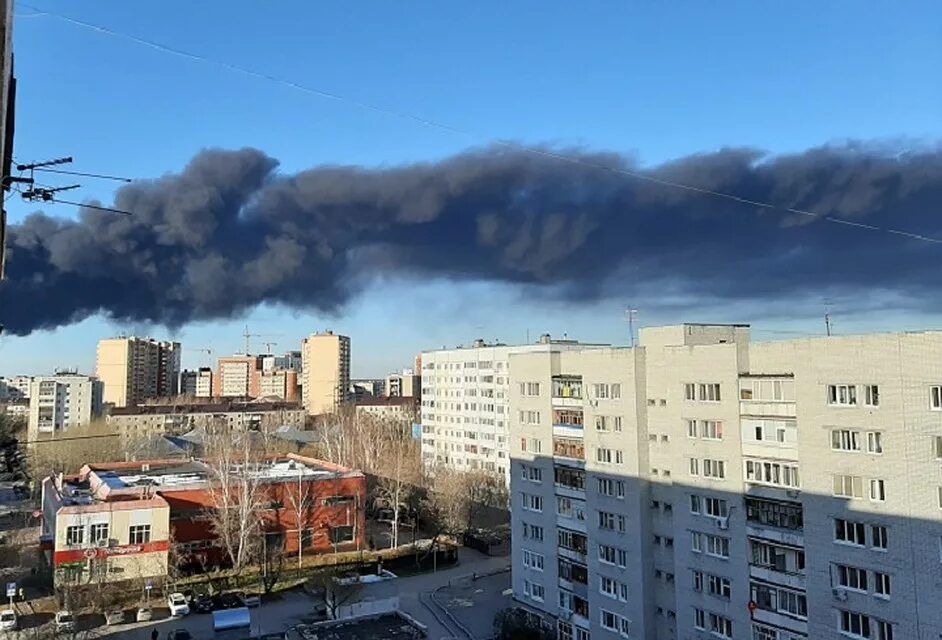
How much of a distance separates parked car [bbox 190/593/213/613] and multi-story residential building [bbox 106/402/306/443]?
37.7 m

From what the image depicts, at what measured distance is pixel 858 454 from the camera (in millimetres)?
15398

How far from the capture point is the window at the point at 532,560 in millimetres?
24000

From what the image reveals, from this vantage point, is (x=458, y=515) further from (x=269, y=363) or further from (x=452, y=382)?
(x=269, y=363)

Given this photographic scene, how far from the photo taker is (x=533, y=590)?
24.3m

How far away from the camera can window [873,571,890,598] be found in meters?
14.6

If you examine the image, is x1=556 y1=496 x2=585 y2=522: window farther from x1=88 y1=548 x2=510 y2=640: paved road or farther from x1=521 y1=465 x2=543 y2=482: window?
x1=88 y1=548 x2=510 y2=640: paved road

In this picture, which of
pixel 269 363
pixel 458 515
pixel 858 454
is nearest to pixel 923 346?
pixel 858 454

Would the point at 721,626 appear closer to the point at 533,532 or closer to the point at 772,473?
the point at 772,473

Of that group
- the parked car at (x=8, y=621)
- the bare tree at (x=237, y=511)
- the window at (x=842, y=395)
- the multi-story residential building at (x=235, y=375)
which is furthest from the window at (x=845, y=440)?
the multi-story residential building at (x=235, y=375)

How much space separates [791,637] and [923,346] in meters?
7.25

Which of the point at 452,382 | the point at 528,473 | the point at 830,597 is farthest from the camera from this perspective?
the point at 452,382

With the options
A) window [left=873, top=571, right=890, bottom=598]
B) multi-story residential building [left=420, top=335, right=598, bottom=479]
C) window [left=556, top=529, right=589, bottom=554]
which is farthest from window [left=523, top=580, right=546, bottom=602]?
multi-story residential building [left=420, top=335, right=598, bottom=479]

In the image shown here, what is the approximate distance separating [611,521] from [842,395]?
7.92m

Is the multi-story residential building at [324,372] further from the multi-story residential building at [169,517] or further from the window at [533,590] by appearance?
the window at [533,590]
